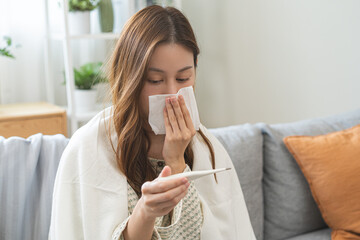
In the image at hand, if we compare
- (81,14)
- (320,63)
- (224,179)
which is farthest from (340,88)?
(81,14)

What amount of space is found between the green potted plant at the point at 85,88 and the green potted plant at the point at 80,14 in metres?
0.23

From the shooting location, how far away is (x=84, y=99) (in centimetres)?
289

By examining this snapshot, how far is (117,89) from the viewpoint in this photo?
1.17m

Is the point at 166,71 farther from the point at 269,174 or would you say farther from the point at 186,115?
the point at 269,174

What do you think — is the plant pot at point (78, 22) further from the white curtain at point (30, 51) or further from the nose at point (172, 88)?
the nose at point (172, 88)

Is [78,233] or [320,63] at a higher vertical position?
[320,63]

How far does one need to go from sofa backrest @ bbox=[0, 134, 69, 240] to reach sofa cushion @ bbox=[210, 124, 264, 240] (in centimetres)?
63

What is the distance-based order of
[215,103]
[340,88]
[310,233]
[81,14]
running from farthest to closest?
1. [215,103]
2. [81,14]
3. [340,88]
4. [310,233]

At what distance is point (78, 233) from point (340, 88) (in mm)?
1815

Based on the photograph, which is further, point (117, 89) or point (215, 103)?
point (215, 103)

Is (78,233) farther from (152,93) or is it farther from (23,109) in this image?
(23,109)

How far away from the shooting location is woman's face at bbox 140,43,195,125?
109 centimetres

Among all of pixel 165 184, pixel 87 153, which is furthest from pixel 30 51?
pixel 165 184

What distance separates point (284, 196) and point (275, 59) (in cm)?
134
